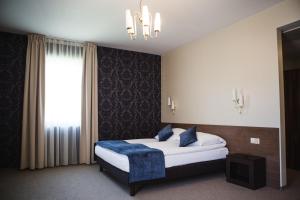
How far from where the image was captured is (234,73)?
4203 millimetres

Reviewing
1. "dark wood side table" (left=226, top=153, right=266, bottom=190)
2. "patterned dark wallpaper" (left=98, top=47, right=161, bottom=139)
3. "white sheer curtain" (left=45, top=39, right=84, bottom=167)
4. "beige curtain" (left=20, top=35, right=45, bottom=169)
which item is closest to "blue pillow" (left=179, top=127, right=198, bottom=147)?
"dark wood side table" (left=226, top=153, right=266, bottom=190)

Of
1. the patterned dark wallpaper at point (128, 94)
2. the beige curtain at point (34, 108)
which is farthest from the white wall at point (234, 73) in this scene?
the beige curtain at point (34, 108)

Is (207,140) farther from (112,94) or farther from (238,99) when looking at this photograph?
(112,94)

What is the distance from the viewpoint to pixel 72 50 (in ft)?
17.1

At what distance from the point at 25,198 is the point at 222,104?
372 cm

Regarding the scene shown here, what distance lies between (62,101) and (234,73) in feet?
12.3

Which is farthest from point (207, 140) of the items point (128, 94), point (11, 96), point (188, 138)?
point (11, 96)

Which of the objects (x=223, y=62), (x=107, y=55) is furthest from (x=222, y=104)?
(x=107, y=55)

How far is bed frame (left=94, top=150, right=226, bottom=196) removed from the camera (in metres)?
3.27

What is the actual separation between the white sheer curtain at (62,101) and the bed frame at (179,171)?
4.26 ft

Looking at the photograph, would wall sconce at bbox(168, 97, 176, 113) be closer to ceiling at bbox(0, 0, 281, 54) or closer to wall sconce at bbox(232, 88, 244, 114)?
ceiling at bbox(0, 0, 281, 54)

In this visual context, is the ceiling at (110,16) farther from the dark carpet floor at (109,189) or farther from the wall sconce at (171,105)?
the dark carpet floor at (109,189)

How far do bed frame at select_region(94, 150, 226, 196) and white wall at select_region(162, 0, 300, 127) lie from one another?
0.89m

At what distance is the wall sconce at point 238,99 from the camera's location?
3982mm
